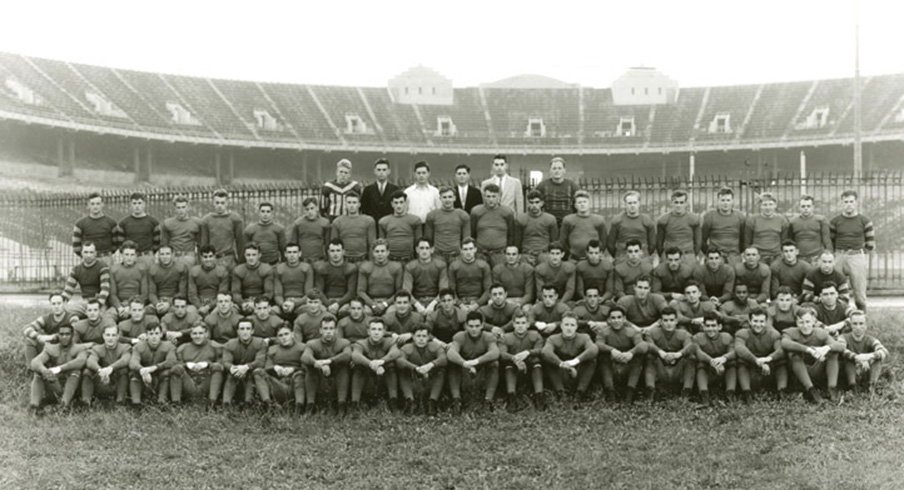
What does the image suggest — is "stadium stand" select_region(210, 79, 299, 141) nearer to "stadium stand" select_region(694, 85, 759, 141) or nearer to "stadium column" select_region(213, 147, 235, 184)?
"stadium column" select_region(213, 147, 235, 184)

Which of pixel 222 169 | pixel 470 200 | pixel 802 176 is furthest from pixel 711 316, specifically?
pixel 222 169

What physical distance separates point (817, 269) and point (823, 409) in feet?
Answer: 6.88

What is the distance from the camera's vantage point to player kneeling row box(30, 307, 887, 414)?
9195 mm

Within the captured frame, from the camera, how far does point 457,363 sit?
933cm

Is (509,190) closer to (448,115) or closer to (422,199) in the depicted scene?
(422,199)

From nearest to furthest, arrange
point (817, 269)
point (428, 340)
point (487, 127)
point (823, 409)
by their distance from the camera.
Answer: point (823, 409) < point (428, 340) < point (817, 269) < point (487, 127)

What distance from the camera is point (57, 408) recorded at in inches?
376

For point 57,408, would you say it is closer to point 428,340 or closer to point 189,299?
point 189,299

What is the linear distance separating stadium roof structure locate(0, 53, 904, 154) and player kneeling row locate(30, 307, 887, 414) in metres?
25.1

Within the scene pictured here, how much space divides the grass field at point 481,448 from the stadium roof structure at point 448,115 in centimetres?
2651

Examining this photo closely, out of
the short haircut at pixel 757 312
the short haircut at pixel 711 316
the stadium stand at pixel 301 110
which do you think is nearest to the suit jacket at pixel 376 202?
the short haircut at pixel 711 316

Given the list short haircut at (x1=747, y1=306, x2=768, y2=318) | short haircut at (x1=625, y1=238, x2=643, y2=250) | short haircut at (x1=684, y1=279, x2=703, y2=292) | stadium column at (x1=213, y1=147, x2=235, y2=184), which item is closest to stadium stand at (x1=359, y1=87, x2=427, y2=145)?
stadium column at (x1=213, y1=147, x2=235, y2=184)

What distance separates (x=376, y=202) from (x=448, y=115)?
31.1 metres

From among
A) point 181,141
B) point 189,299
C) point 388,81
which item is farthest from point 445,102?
point 189,299
